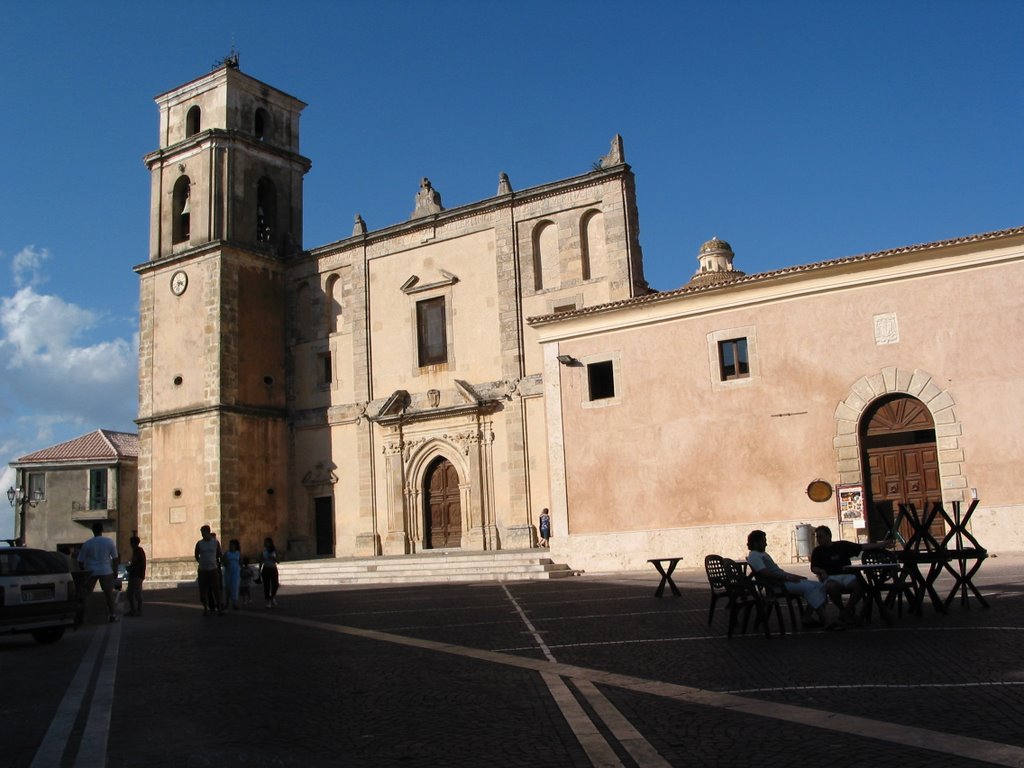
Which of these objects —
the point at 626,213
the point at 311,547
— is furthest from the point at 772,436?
the point at 311,547

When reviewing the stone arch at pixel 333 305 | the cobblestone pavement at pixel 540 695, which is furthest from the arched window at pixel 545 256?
the cobblestone pavement at pixel 540 695

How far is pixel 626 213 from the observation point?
2677 centimetres

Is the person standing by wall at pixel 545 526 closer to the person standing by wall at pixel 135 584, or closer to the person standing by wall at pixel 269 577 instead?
the person standing by wall at pixel 269 577

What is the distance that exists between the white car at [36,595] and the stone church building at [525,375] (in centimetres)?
1186

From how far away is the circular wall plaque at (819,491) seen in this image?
64.4ft

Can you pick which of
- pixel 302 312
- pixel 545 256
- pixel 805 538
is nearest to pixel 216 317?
pixel 302 312

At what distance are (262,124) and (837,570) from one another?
28741 mm

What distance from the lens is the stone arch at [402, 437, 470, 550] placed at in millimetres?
28969

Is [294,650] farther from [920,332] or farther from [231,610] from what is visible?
[920,332]

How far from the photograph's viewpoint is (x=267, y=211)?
34.2 metres

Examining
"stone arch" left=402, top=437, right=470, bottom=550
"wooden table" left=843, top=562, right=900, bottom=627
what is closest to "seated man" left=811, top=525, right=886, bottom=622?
"wooden table" left=843, top=562, right=900, bottom=627

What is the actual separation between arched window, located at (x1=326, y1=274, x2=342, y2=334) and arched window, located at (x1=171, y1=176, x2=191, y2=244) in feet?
17.4

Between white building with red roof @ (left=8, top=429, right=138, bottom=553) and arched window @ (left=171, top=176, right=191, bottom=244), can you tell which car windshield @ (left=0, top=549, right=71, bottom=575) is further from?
white building with red roof @ (left=8, top=429, right=138, bottom=553)

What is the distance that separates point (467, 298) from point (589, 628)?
19.2 metres
